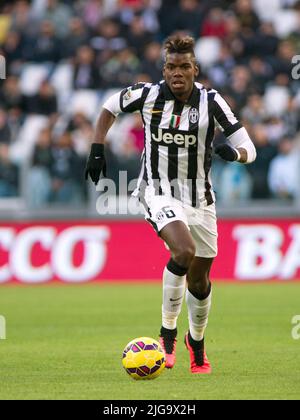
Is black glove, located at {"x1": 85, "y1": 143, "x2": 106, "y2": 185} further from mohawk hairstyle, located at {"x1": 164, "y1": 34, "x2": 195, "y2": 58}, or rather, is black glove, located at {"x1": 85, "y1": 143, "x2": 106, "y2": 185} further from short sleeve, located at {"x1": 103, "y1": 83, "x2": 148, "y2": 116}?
mohawk hairstyle, located at {"x1": 164, "y1": 34, "x2": 195, "y2": 58}

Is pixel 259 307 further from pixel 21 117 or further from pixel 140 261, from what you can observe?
pixel 21 117

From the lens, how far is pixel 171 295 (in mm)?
7848

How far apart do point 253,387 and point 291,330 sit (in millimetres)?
3715

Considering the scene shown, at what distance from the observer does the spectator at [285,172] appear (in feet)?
51.7

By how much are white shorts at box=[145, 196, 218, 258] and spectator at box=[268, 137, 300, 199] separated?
7.97 meters

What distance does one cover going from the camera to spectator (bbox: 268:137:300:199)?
621 inches

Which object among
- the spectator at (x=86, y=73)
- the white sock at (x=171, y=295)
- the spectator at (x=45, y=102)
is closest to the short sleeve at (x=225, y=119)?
the white sock at (x=171, y=295)

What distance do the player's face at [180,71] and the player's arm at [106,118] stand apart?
34 centimetres

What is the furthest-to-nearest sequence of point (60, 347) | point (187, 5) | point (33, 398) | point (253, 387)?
1. point (187, 5)
2. point (60, 347)
3. point (253, 387)
4. point (33, 398)

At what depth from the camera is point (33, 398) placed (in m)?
6.45

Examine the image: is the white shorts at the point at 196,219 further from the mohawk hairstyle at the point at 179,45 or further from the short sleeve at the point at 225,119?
the mohawk hairstyle at the point at 179,45

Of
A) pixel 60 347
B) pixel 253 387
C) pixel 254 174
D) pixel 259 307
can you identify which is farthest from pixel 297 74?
pixel 253 387

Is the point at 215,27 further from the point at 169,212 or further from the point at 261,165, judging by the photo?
the point at 169,212

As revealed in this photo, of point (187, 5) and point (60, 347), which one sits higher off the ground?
point (187, 5)
